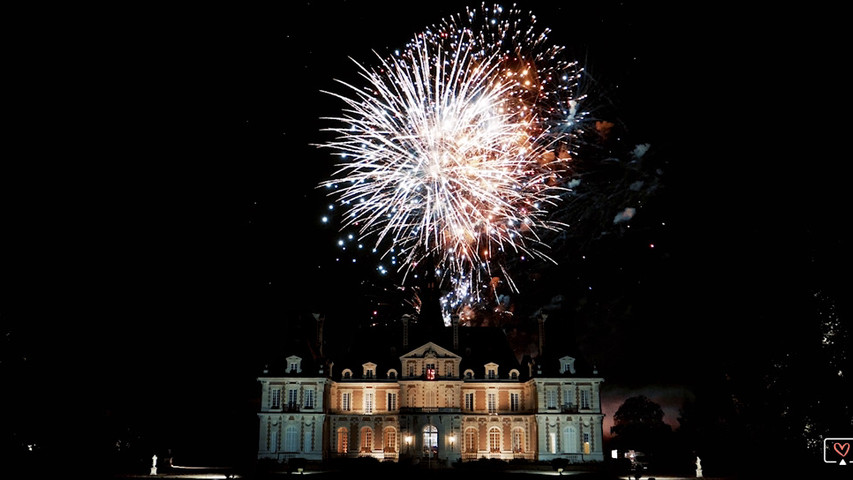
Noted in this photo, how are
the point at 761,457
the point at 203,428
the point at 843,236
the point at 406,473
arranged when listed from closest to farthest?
the point at 843,236, the point at 761,457, the point at 406,473, the point at 203,428

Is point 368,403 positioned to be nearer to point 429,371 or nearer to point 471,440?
point 429,371

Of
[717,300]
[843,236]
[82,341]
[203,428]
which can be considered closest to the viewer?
[843,236]

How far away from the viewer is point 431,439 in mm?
42531

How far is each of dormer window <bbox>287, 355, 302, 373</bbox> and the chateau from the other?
2.1 inches

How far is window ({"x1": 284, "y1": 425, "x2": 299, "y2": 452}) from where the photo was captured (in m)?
42.1

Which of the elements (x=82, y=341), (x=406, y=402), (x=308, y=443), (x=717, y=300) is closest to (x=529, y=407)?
(x=406, y=402)

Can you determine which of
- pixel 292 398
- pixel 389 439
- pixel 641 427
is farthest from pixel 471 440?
pixel 641 427

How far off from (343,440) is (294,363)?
16.6 feet

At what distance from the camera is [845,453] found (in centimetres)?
1395

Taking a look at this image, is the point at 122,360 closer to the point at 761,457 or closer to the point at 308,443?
the point at 308,443

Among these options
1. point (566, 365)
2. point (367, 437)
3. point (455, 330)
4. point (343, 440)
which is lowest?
point (343, 440)

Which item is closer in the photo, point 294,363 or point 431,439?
point 431,439

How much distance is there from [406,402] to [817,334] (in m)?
23.9

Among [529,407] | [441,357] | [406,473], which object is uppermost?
[441,357]
